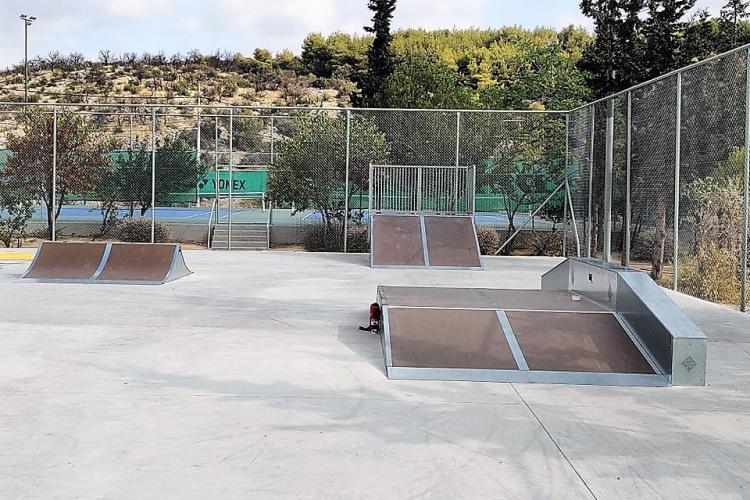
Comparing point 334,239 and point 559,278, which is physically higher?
point 334,239

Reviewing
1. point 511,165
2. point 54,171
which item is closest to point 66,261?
point 54,171

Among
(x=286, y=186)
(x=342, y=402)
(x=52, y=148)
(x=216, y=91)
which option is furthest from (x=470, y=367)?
(x=216, y=91)

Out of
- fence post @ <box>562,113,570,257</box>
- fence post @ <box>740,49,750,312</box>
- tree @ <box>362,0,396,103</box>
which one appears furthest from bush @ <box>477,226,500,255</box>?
tree @ <box>362,0,396,103</box>

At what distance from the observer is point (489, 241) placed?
1786 centimetres

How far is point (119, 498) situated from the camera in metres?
3.51

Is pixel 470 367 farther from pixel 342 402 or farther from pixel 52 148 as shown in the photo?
pixel 52 148

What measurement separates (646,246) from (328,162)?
7480 millimetres

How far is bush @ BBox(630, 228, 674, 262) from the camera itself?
40.2 feet

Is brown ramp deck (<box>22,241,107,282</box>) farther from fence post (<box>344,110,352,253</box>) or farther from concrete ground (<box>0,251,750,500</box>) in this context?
fence post (<box>344,110,352,253</box>)

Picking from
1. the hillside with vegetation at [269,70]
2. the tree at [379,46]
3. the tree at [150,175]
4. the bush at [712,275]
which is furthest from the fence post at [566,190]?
the hillside with vegetation at [269,70]

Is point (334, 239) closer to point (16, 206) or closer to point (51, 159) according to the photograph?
point (51, 159)

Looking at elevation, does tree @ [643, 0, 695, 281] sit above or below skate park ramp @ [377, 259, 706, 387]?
above

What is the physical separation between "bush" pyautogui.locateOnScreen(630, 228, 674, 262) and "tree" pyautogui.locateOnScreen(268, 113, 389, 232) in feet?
20.9

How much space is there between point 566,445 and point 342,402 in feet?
4.89
